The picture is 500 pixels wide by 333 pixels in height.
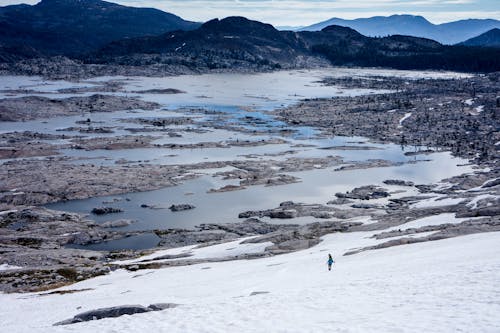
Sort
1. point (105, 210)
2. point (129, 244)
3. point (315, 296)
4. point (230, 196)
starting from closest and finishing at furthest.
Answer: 1. point (315, 296)
2. point (129, 244)
3. point (105, 210)
4. point (230, 196)

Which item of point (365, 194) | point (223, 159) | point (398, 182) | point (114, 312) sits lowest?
point (365, 194)

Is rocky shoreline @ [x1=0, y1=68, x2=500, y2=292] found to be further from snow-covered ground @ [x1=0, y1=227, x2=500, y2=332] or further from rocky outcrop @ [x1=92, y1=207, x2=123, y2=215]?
snow-covered ground @ [x1=0, y1=227, x2=500, y2=332]

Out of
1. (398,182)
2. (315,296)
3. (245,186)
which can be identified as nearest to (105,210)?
(245,186)

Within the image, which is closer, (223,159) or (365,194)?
(365,194)

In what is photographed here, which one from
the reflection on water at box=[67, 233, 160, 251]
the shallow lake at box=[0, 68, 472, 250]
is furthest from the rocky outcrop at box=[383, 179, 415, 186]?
the reflection on water at box=[67, 233, 160, 251]

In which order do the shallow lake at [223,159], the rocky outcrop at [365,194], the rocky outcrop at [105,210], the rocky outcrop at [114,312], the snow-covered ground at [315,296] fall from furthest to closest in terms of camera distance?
the rocky outcrop at [365,194]
the shallow lake at [223,159]
the rocky outcrop at [105,210]
the rocky outcrop at [114,312]
the snow-covered ground at [315,296]

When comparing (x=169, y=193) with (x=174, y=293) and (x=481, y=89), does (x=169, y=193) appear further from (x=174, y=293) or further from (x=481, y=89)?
(x=481, y=89)

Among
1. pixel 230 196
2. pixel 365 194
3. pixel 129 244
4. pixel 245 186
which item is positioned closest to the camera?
pixel 129 244

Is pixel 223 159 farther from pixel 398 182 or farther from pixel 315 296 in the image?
pixel 315 296

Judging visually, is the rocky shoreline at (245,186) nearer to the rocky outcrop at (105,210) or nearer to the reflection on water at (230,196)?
the reflection on water at (230,196)

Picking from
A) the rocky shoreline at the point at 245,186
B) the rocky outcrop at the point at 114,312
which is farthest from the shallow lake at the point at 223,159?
the rocky outcrop at the point at 114,312
